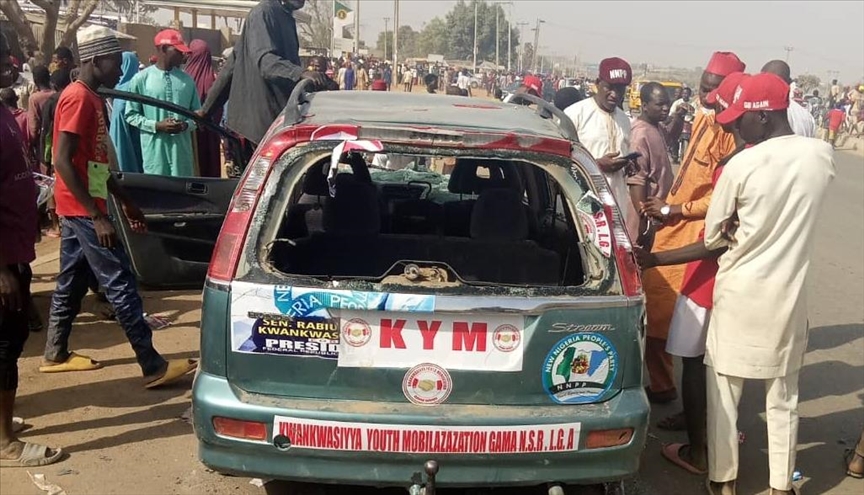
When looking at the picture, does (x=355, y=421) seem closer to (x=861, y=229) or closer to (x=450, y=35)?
(x=861, y=229)

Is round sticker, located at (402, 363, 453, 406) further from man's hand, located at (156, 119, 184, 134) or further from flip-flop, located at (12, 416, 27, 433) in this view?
man's hand, located at (156, 119, 184, 134)

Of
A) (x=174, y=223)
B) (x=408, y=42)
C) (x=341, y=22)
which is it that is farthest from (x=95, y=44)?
(x=408, y=42)

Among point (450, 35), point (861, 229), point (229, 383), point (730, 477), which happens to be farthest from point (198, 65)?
point (450, 35)

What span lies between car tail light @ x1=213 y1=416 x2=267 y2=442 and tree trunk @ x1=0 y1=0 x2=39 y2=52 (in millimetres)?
15692

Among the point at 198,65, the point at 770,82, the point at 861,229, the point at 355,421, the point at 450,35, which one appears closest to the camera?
the point at 355,421

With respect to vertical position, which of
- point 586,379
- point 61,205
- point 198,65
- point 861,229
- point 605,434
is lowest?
point 861,229

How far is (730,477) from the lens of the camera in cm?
340

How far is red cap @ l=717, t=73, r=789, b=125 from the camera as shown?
3158 mm

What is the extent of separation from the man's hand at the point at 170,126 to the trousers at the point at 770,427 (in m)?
3.94

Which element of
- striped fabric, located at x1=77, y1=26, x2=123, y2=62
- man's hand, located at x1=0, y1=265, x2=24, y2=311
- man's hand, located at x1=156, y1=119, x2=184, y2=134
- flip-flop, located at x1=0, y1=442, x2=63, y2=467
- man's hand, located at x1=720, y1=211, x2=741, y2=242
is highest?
striped fabric, located at x1=77, y1=26, x2=123, y2=62

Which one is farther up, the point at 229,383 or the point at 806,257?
the point at 806,257

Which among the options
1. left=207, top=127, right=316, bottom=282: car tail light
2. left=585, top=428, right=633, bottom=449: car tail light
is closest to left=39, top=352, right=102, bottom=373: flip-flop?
left=207, top=127, right=316, bottom=282: car tail light

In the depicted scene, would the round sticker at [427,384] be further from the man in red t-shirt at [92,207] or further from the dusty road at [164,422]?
the man in red t-shirt at [92,207]

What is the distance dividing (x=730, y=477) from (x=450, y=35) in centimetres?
10327
